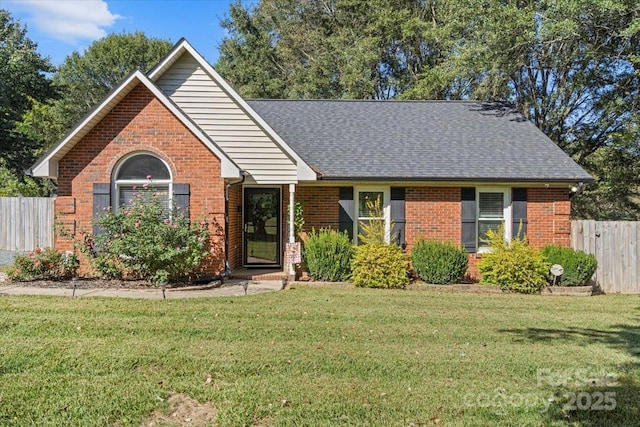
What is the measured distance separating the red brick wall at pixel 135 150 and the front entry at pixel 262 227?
243 cm

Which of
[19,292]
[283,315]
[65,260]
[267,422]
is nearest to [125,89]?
[65,260]

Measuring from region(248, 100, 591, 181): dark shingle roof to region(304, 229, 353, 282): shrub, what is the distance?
1769 millimetres

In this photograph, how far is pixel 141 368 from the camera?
486 cm

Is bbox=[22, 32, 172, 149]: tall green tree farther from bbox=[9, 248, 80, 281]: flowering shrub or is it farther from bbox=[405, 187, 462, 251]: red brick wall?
bbox=[405, 187, 462, 251]: red brick wall

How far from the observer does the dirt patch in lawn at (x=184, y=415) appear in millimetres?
3701

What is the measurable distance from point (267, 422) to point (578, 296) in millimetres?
9322

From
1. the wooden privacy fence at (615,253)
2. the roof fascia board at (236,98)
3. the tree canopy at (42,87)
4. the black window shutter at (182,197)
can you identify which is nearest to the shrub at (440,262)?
the roof fascia board at (236,98)

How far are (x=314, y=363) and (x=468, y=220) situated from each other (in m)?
→ 8.10

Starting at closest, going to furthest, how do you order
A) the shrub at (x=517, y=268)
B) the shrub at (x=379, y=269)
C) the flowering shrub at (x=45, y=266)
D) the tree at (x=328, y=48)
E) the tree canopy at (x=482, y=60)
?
the flowering shrub at (x=45, y=266), the shrub at (x=517, y=268), the shrub at (x=379, y=269), the tree canopy at (x=482, y=60), the tree at (x=328, y=48)

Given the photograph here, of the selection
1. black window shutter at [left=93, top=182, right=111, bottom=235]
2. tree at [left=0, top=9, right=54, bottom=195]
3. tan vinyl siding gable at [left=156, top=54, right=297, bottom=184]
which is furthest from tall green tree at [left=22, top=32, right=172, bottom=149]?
black window shutter at [left=93, top=182, right=111, bottom=235]

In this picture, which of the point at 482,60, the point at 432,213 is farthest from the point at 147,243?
the point at 482,60

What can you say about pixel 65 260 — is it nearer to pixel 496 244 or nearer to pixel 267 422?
pixel 267 422

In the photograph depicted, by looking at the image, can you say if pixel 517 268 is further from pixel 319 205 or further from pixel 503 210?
pixel 319 205

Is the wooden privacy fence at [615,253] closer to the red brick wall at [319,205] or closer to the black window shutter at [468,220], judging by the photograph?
the black window shutter at [468,220]
